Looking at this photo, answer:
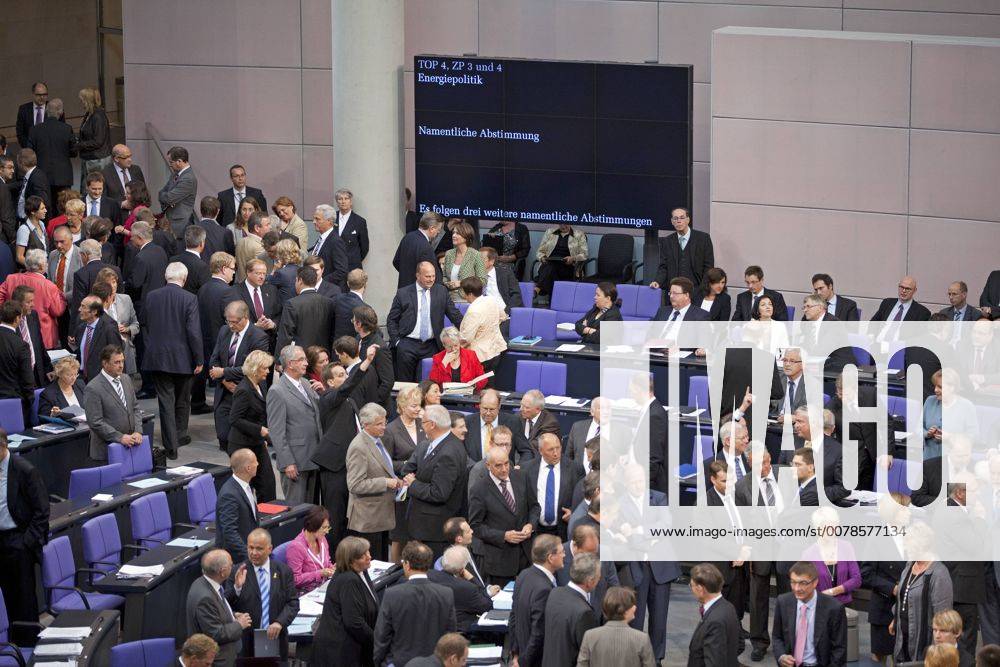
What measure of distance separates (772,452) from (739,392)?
21.0 inches

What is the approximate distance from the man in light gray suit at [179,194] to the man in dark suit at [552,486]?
6.86 m

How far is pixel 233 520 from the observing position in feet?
28.3

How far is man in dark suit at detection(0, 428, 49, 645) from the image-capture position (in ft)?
26.9

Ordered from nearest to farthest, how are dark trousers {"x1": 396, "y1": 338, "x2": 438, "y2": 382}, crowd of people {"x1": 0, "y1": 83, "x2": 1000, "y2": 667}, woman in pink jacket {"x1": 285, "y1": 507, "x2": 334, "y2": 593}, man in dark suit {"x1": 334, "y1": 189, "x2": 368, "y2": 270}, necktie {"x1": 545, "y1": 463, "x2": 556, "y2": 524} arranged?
crowd of people {"x1": 0, "y1": 83, "x2": 1000, "y2": 667} < woman in pink jacket {"x1": 285, "y1": 507, "x2": 334, "y2": 593} < necktie {"x1": 545, "y1": 463, "x2": 556, "y2": 524} < dark trousers {"x1": 396, "y1": 338, "x2": 438, "y2": 382} < man in dark suit {"x1": 334, "y1": 189, "x2": 368, "y2": 270}

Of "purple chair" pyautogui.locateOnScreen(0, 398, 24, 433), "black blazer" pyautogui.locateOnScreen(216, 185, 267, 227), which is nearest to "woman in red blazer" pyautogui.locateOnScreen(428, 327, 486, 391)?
"purple chair" pyautogui.locateOnScreen(0, 398, 24, 433)

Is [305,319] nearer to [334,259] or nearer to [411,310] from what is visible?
[411,310]

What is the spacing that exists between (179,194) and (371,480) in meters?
6.29

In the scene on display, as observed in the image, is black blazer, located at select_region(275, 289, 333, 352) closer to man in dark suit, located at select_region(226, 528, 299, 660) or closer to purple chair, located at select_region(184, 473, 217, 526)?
purple chair, located at select_region(184, 473, 217, 526)

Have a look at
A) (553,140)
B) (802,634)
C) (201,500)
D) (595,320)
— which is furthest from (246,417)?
(553,140)

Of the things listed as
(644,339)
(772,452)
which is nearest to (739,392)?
(772,452)

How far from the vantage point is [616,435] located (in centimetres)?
934

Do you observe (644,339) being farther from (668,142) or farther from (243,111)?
(243,111)

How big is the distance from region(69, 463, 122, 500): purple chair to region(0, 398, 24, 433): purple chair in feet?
3.08

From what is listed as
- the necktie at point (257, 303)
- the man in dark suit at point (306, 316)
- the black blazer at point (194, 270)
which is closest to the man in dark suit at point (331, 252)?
the black blazer at point (194, 270)
